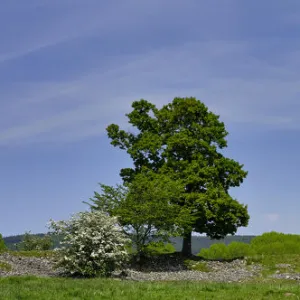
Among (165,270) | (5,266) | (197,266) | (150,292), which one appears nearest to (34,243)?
(165,270)

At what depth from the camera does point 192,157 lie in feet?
156

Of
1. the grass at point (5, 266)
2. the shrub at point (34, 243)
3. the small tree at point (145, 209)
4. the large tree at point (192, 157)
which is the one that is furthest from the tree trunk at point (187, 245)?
the grass at point (5, 266)

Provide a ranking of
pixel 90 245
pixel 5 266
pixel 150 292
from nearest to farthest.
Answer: pixel 150 292 → pixel 90 245 → pixel 5 266

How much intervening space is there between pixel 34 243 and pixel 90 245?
28.0 m

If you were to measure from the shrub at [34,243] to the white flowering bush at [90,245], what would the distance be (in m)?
24.7

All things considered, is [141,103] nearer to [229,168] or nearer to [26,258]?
[229,168]

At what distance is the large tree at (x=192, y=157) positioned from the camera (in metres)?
45.7

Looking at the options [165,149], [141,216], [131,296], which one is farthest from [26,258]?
[131,296]

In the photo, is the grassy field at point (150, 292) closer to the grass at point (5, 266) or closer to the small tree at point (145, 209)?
the grass at point (5, 266)

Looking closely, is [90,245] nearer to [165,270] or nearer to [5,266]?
[5,266]

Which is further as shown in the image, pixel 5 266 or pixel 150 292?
pixel 5 266

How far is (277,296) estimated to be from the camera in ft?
55.4

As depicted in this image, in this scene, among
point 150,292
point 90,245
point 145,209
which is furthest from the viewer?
point 145,209

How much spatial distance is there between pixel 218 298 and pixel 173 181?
26.3 meters
